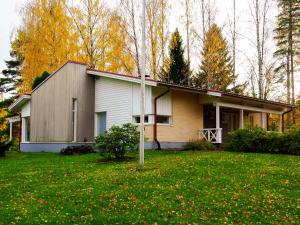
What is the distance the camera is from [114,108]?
20359mm

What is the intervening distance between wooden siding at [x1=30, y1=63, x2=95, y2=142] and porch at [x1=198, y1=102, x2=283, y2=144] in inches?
271

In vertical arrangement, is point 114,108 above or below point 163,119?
above

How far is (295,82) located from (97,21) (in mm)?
18089

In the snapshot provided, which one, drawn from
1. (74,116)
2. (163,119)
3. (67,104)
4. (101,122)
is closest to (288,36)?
(163,119)

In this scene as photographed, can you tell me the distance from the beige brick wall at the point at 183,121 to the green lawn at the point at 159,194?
266 inches

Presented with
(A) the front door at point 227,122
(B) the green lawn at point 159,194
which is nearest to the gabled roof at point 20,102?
(B) the green lawn at point 159,194

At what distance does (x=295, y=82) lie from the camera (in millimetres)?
32031

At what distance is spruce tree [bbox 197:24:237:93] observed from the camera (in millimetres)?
29438

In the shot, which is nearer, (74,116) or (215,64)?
(74,116)

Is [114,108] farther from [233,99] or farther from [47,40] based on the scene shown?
[47,40]

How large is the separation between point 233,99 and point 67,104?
9.88 meters

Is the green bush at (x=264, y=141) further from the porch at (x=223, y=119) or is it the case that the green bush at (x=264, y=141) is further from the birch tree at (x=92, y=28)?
the birch tree at (x=92, y=28)

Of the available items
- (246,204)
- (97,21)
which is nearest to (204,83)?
(97,21)

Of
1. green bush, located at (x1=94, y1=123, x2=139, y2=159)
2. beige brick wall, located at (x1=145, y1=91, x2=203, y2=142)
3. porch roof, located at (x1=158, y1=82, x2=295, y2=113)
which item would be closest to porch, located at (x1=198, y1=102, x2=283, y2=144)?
porch roof, located at (x1=158, y1=82, x2=295, y2=113)
